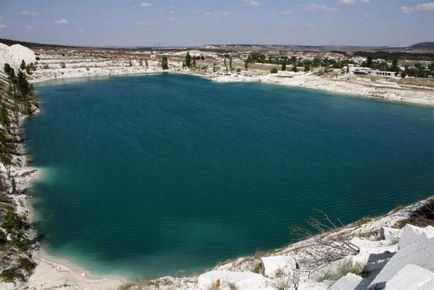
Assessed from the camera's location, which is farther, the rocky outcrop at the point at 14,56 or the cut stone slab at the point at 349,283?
the rocky outcrop at the point at 14,56

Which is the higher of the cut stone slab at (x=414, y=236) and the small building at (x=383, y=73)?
the small building at (x=383, y=73)

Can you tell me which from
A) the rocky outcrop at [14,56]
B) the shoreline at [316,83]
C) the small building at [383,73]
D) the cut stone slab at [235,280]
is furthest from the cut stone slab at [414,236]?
the rocky outcrop at [14,56]

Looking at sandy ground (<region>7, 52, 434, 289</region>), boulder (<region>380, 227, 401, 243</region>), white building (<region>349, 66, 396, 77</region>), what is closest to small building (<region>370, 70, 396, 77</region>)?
white building (<region>349, 66, 396, 77</region>)

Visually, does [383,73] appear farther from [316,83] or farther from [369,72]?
[316,83]

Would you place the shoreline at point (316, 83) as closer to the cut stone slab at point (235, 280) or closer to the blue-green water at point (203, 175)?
the blue-green water at point (203, 175)

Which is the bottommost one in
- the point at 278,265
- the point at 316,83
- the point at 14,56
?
the point at 278,265

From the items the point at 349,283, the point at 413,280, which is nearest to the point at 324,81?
the point at 349,283

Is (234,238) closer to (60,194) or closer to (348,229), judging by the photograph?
(348,229)
